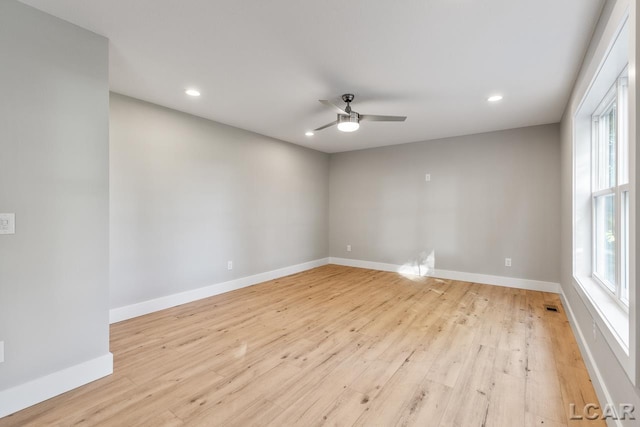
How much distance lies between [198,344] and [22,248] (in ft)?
4.84

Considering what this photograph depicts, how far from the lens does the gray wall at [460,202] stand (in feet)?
14.0

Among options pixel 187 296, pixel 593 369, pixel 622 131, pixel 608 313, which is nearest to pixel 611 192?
pixel 622 131

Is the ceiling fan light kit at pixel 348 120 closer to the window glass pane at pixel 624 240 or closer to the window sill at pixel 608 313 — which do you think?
the window glass pane at pixel 624 240

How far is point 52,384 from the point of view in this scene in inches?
73.2

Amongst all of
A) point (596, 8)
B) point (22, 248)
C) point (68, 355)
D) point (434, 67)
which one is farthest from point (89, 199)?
point (596, 8)

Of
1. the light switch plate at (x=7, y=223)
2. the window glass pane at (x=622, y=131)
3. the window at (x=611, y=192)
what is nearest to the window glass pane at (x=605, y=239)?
the window at (x=611, y=192)

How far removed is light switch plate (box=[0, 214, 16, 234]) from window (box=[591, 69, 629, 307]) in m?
3.67

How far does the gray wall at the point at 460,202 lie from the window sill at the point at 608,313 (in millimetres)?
1934

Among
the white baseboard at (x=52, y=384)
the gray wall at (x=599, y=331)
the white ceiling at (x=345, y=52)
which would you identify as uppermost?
the white ceiling at (x=345, y=52)

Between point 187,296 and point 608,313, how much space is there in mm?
4078

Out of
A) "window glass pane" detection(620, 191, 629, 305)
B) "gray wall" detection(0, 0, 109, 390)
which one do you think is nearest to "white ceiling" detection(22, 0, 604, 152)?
"gray wall" detection(0, 0, 109, 390)

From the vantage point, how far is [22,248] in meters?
1.76

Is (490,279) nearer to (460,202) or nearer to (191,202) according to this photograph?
(460,202)

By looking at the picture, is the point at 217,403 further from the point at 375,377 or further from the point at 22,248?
the point at 22,248
